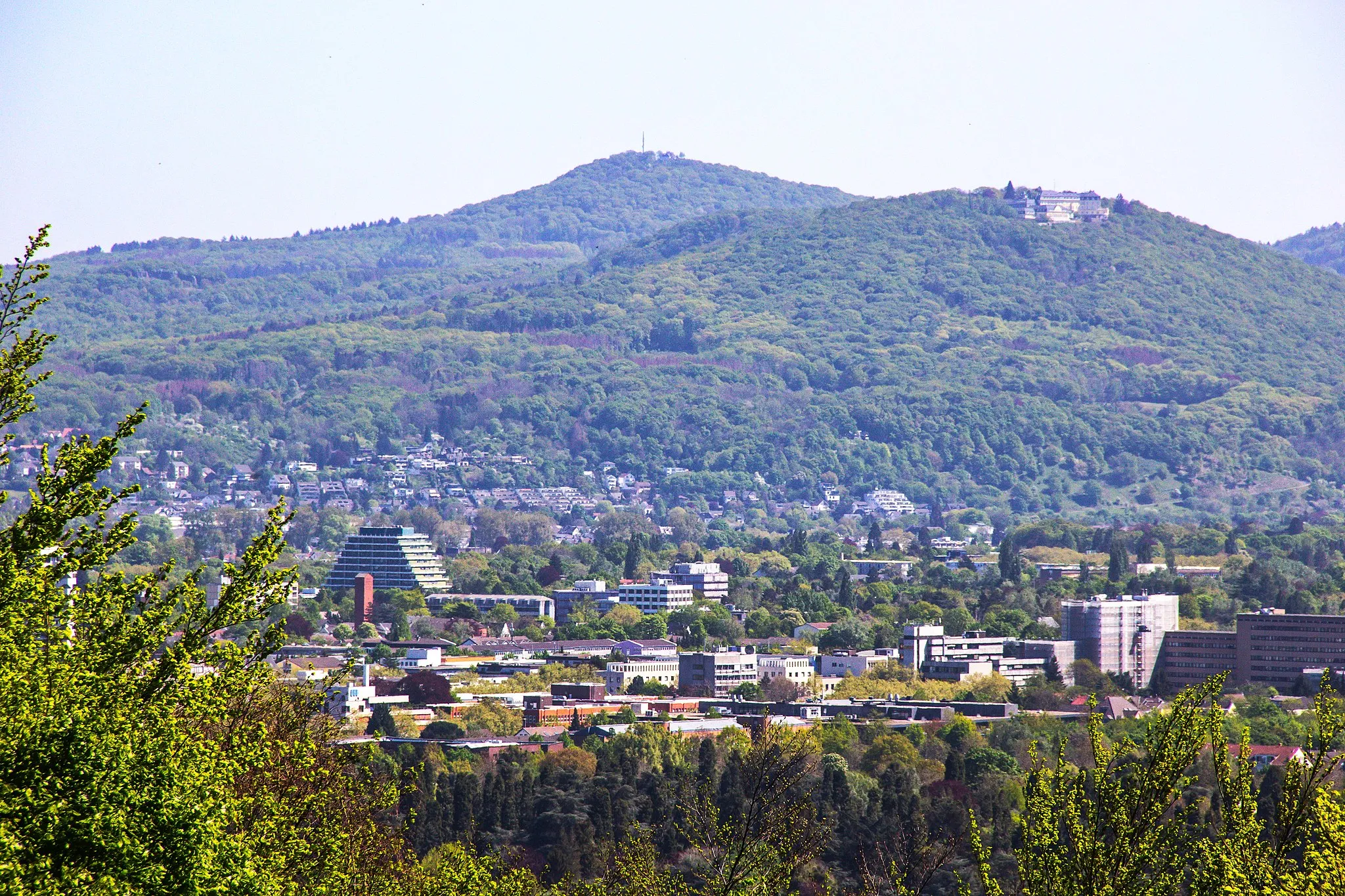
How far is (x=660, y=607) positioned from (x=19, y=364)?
576ft

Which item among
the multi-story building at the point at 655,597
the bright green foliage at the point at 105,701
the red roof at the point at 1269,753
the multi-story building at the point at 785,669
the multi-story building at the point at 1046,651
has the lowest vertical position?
the red roof at the point at 1269,753

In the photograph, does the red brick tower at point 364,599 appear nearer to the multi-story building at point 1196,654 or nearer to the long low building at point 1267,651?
the multi-story building at point 1196,654

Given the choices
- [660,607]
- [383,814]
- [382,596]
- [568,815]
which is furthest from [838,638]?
[383,814]

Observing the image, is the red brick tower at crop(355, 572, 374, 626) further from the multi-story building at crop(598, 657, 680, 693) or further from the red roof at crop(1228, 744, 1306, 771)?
the red roof at crop(1228, 744, 1306, 771)

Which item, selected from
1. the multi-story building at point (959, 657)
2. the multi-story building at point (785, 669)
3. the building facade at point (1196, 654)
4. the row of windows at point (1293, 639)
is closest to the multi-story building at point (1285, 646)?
the row of windows at point (1293, 639)

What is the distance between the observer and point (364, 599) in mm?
190125

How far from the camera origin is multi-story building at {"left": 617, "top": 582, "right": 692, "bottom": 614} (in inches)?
7726

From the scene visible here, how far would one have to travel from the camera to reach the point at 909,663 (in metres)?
152

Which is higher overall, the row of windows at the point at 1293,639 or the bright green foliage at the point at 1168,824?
the bright green foliage at the point at 1168,824

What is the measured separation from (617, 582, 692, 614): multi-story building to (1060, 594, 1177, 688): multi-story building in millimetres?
44754

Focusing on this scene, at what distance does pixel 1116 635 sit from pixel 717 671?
89.1 ft

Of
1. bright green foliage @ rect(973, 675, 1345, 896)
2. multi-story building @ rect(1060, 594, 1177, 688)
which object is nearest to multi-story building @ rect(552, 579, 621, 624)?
multi-story building @ rect(1060, 594, 1177, 688)

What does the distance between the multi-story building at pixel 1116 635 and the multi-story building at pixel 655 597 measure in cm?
4475

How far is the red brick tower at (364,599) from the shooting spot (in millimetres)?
188125
